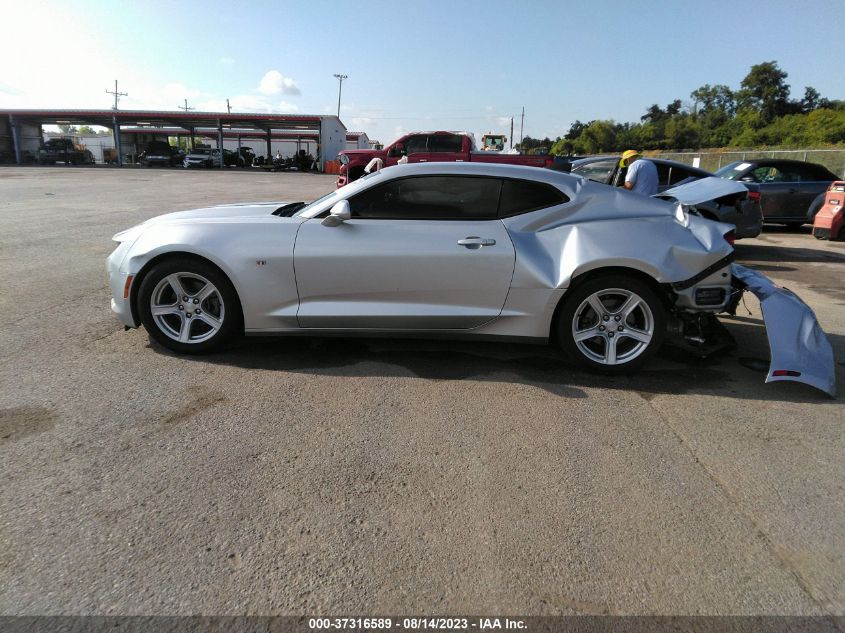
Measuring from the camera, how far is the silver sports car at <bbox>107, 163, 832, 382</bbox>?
4.22 m

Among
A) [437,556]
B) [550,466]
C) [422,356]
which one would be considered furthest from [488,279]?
[437,556]

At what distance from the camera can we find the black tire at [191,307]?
433 centimetres

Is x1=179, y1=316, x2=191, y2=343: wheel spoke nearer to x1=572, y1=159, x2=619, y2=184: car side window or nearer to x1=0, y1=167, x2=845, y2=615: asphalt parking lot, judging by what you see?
x1=0, y1=167, x2=845, y2=615: asphalt parking lot

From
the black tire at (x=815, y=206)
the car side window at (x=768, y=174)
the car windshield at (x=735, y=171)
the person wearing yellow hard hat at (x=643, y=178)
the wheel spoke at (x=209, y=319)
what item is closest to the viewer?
the wheel spoke at (x=209, y=319)

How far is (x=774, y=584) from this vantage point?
7.38 feet

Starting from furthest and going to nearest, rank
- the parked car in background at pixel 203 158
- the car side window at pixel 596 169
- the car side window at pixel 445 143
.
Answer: the parked car in background at pixel 203 158 < the car side window at pixel 445 143 < the car side window at pixel 596 169

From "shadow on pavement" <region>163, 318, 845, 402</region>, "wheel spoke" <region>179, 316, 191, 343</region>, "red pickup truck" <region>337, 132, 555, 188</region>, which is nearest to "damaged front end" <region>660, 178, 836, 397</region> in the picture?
"shadow on pavement" <region>163, 318, 845, 402</region>

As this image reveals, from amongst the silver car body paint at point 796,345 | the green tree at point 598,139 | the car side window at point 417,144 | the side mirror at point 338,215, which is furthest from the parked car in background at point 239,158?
the silver car body paint at point 796,345

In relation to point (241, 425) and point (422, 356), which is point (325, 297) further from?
point (241, 425)

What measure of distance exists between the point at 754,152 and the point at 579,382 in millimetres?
35205

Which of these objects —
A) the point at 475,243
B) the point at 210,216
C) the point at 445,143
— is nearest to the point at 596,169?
the point at 445,143

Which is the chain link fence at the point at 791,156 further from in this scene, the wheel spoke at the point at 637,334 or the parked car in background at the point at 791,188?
the wheel spoke at the point at 637,334

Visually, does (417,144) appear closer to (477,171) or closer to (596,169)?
(596,169)

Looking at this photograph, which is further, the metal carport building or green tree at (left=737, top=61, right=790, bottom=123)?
green tree at (left=737, top=61, right=790, bottom=123)
